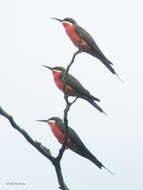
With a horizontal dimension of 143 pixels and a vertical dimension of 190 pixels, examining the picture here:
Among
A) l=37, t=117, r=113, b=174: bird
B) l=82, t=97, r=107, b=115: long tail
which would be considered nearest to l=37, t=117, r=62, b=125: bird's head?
l=37, t=117, r=113, b=174: bird

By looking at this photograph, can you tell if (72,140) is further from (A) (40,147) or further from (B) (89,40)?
(B) (89,40)

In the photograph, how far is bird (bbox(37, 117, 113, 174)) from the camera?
622cm

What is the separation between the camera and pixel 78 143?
6.52 meters

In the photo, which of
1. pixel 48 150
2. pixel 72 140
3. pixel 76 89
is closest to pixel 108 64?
pixel 76 89

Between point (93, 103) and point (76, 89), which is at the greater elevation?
point (76, 89)

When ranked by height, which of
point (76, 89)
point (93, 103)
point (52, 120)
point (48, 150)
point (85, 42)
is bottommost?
point (52, 120)

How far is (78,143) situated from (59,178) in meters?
2.03

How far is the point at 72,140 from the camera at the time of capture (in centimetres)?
661

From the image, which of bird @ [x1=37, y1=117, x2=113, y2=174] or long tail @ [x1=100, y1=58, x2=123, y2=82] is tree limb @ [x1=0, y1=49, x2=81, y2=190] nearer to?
bird @ [x1=37, y1=117, x2=113, y2=174]

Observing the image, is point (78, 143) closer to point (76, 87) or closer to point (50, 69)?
point (76, 87)

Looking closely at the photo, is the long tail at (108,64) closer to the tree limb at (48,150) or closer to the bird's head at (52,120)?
the bird's head at (52,120)

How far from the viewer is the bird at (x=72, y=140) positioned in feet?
20.4

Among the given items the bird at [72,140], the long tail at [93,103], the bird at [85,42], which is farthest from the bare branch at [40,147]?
the bird at [85,42]

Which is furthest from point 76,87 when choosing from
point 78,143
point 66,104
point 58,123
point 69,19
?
point 66,104
